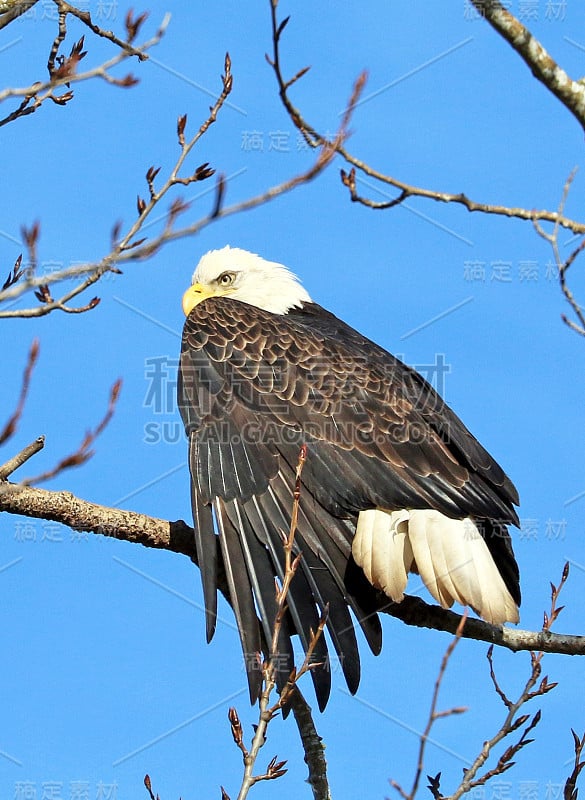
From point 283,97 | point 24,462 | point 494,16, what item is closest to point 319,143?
point 283,97

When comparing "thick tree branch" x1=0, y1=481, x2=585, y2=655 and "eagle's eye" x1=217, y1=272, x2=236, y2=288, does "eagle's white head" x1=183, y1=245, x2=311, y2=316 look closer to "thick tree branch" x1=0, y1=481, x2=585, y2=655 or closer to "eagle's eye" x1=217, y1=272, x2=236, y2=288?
"eagle's eye" x1=217, y1=272, x2=236, y2=288

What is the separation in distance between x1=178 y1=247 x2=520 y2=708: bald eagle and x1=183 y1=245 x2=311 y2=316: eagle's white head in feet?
2.07

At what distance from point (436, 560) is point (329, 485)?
0.61m

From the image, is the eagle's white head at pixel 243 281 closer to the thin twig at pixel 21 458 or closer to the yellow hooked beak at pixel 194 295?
the yellow hooked beak at pixel 194 295

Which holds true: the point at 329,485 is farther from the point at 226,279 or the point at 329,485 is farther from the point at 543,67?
the point at 543,67

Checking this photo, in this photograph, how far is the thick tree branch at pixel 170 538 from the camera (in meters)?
4.56

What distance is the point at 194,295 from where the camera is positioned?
6621 mm

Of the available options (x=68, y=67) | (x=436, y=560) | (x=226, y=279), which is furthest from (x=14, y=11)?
(x=226, y=279)

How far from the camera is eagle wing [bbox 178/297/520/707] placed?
452 cm

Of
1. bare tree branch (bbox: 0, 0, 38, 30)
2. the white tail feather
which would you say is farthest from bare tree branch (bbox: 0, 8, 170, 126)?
the white tail feather

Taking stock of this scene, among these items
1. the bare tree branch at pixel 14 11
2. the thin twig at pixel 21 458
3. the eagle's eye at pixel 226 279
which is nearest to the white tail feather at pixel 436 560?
the thin twig at pixel 21 458

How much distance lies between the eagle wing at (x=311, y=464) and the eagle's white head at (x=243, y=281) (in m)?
0.70

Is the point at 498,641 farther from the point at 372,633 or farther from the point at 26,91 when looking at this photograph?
the point at 26,91

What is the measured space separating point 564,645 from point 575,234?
2138 mm
